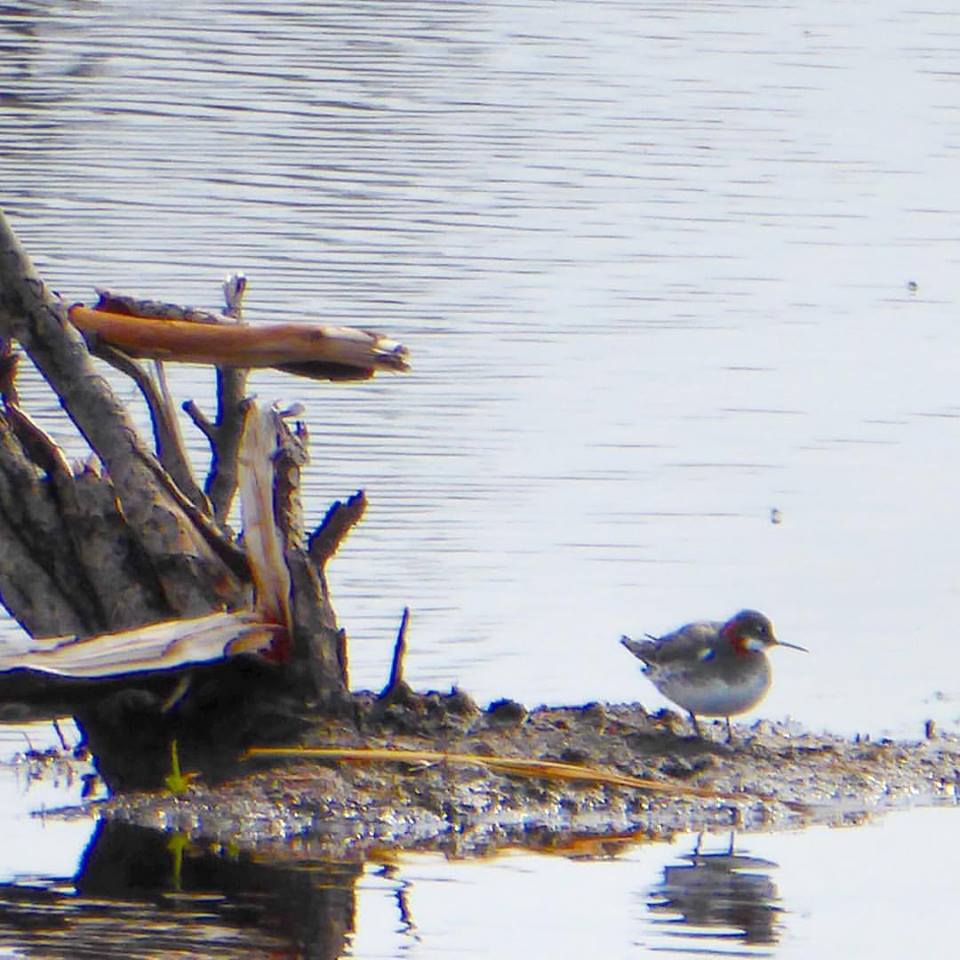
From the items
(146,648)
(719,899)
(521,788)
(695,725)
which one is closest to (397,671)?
(521,788)

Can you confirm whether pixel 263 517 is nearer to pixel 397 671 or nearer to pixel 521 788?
pixel 397 671

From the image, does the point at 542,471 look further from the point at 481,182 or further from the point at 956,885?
the point at 481,182

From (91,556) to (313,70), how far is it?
18913mm

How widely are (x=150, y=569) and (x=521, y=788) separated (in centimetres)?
149

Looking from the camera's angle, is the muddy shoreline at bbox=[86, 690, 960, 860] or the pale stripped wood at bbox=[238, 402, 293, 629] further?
the pale stripped wood at bbox=[238, 402, 293, 629]

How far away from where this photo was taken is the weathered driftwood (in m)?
8.66

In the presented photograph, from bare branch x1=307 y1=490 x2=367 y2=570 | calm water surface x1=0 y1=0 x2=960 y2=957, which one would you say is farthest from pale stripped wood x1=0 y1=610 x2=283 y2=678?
bare branch x1=307 y1=490 x2=367 y2=570

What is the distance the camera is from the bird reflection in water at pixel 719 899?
7.58m

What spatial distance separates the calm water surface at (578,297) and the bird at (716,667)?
65 cm

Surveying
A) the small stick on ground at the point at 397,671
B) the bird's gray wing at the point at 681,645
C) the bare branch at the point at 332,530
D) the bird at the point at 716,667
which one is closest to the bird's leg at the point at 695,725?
the bird at the point at 716,667

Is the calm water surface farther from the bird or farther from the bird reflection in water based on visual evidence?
the bird

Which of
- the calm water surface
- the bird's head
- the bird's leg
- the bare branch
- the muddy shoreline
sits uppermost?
→ the calm water surface

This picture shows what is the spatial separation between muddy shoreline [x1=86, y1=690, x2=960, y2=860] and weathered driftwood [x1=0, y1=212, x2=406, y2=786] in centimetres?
25

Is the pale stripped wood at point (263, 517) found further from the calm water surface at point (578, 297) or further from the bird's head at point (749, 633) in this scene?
the bird's head at point (749, 633)
